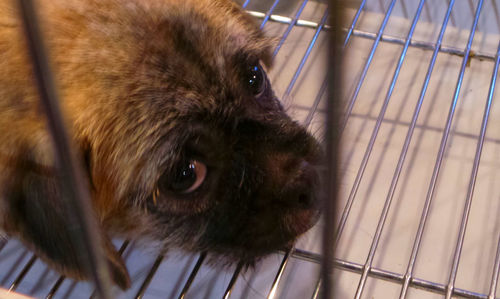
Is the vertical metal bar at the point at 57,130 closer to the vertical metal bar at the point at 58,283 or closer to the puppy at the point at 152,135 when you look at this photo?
the puppy at the point at 152,135

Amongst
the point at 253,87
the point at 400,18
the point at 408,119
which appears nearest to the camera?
the point at 253,87

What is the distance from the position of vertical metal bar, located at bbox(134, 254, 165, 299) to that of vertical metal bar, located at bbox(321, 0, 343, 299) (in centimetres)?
70

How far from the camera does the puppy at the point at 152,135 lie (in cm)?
80

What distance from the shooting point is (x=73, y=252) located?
0.87 m

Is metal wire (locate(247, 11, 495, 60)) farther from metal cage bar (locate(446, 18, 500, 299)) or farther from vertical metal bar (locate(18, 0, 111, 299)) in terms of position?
vertical metal bar (locate(18, 0, 111, 299))

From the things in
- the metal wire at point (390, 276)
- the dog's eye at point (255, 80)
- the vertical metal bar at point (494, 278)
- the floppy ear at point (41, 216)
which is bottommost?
the floppy ear at point (41, 216)

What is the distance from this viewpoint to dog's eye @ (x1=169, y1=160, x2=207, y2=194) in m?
0.88

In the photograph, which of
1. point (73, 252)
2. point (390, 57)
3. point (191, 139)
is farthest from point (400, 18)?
point (73, 252)

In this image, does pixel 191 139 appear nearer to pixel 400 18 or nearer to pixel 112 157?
pixel 112 157

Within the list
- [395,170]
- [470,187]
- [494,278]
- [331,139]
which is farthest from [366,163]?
[331,139]

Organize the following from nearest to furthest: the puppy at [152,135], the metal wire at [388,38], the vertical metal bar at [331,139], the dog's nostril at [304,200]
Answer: the vertical metal bar at [331,139] → the puppy at [152,135] → the dog's nostril at [304,200] → the metal wire at [388,38]

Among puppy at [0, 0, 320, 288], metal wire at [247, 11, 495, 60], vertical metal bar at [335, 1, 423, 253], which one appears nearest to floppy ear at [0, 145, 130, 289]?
puppy at [0, 0, 320, 288]

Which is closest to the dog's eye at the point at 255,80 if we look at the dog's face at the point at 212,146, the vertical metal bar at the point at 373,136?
the dog's face at the point at 212,146

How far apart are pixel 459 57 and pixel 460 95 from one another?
5.6 inches
